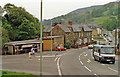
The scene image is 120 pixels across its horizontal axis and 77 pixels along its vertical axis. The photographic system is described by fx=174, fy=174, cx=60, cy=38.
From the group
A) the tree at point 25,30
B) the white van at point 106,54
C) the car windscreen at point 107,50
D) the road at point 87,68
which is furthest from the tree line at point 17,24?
the car windscreen at point 107,50

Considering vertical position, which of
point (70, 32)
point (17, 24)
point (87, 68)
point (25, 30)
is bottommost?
point (87, 68)

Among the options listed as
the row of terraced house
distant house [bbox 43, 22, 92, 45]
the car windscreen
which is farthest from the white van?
distant house [bbox 43, 22, 92, 45]

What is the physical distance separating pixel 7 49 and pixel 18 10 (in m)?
14.0

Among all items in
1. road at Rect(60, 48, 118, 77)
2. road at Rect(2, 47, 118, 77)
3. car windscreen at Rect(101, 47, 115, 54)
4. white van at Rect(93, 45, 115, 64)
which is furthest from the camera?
car windscreen at Rect(101, 47, 115, 54)

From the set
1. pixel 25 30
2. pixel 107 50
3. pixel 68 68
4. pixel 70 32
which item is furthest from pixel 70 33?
pixel 68 68

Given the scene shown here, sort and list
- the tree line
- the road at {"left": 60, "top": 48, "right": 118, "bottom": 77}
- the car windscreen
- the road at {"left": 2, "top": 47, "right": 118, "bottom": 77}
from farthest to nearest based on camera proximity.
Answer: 1. the tree line
2. the car windscreen
3. the road at {"left": 60, "top": 48, "right": 118, "bottom": 77}
4. the road at {"left": 2, "top": 47, "right": 118, "bottom": 77}

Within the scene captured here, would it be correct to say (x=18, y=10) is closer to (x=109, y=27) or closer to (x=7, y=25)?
(x=7, y=25)

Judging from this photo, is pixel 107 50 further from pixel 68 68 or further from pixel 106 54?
pixel 68 68

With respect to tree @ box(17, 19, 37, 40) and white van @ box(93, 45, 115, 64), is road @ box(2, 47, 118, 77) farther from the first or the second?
tree @ box(17, 19, 37, 40)

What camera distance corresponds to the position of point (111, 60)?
26.8 metres

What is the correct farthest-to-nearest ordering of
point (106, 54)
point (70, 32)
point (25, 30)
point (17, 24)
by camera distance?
point (70, 32)
point (17, 24)
point (25, 30)
point (106, 54)

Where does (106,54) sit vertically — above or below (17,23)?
below

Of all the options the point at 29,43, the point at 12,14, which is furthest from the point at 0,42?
the point at 12,14

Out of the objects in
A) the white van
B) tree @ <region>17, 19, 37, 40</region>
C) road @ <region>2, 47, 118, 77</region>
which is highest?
tree @ <region>17, 19, 37, 40</region>
